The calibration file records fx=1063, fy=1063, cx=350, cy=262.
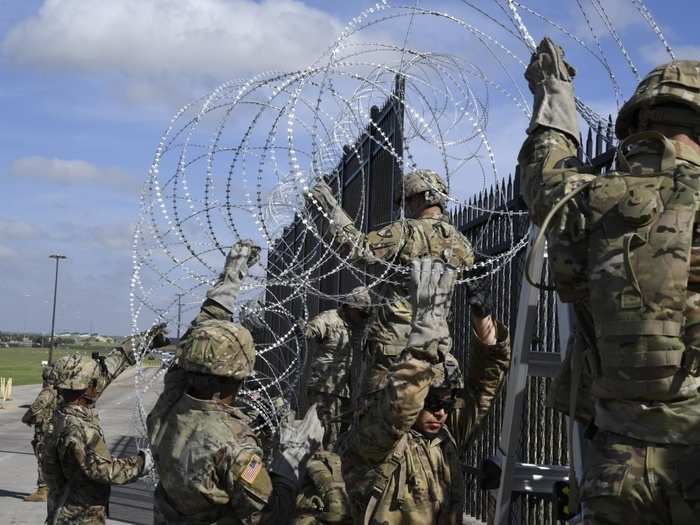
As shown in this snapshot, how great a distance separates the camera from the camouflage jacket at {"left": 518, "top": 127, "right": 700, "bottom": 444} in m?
2.85

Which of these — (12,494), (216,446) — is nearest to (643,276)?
(216,446)

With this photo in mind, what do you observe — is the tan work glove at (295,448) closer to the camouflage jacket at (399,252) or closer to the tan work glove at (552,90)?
the camouflage jacket at (399,252)

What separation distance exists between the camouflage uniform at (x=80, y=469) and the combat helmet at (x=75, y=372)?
212 mm

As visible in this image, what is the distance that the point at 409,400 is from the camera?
3.92 m

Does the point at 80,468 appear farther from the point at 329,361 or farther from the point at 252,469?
the point at 329,361

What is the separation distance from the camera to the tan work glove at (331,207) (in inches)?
224

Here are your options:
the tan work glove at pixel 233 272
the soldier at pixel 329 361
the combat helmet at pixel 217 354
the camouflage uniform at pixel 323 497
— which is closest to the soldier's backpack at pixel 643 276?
the camouflage uniform at pixel 323 497

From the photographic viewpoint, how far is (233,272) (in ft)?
19.3

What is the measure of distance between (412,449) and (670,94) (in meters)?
1.94

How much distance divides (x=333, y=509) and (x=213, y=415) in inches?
26.9

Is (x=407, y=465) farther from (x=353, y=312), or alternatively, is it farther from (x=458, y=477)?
(x=353, y=312)

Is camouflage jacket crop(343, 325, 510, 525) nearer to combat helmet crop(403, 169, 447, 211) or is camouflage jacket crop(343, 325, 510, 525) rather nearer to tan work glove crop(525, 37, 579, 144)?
tan work glove crop(525, 37, 579, 144)

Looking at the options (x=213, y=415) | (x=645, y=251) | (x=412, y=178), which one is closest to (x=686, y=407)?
(x=645, y=251)

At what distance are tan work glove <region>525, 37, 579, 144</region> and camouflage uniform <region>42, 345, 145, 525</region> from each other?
412 centimetres
